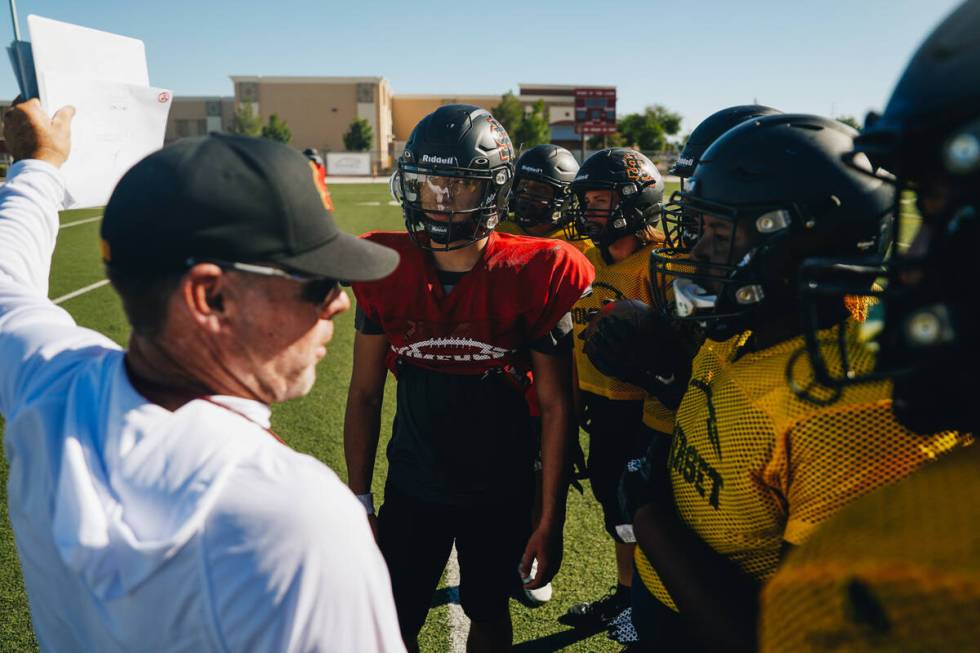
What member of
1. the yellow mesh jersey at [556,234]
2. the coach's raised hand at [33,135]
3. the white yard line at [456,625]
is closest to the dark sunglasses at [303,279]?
the coach's raised hand at [33,135]

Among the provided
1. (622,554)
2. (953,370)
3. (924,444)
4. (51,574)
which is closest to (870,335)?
(953,370)

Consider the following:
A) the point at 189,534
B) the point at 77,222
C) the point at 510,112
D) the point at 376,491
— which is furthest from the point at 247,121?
the point at 189,534

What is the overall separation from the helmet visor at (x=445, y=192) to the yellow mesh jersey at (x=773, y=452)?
46.8 inches

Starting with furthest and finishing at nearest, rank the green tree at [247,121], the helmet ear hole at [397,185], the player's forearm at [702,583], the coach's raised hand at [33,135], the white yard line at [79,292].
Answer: the green tree at [247,121], the white yard line at [79,292], the helmet ear hole at [397,185], the coach's raised hand at [33,135], the player's forearm at [702,583]

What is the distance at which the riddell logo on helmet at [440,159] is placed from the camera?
98.7 inches

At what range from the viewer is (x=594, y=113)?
50969 mm

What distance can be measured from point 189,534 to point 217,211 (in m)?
0.52

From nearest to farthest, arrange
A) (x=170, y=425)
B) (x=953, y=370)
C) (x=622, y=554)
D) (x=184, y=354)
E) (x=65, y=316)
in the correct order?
1. (x=953, y=370)
2. (x=170, y=425)
3. (x=184, y=354)
4. (x=65, y=316)
5. (x=622, y=554)

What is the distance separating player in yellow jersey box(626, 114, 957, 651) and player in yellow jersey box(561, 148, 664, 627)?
4.57 ft

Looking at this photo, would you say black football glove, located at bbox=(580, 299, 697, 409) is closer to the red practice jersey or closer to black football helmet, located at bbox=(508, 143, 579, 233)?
the red practice jersey

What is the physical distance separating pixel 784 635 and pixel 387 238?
1.94m

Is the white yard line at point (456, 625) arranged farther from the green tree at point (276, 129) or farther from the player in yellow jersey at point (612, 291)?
the green tree at point (276, 129)

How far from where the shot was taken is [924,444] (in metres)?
1.22

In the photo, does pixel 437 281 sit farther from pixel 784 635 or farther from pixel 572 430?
pixel 784 635
